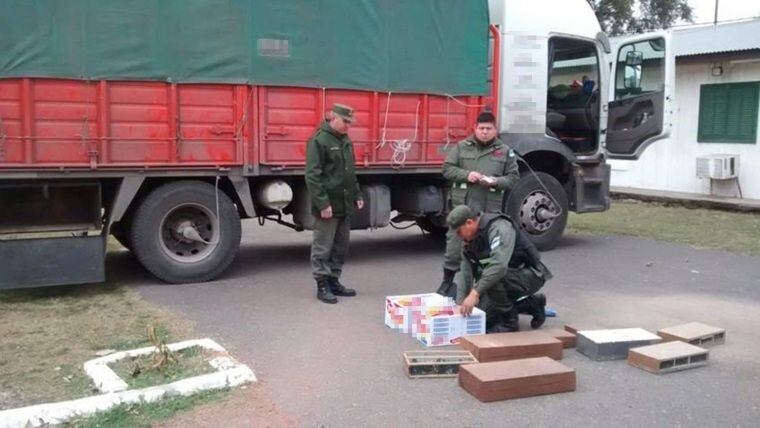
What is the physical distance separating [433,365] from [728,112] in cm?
1207

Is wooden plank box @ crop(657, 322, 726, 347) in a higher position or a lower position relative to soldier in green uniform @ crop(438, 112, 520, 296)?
lower

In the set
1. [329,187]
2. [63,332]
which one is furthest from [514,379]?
[63,332]

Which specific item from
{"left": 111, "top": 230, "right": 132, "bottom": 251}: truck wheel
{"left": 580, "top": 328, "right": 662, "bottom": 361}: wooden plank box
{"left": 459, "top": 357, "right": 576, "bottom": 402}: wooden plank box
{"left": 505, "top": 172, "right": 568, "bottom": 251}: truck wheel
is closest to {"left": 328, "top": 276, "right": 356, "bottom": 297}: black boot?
{"left": 111, "top": 230, "right": 132, "bottom": 251}: truck wheel

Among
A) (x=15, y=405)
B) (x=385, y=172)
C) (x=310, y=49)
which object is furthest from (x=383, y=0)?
(x=15, y=405)

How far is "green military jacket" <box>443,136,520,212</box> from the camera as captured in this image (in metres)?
6.12

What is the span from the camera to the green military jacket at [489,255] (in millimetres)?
4801

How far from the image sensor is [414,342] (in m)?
5.08

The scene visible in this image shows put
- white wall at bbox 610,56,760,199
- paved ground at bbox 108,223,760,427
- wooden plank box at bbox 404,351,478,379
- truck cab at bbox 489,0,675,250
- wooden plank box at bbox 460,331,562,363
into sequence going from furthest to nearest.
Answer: white wall at bbox 610,56,760,199 → truck cab at bbox 489,0,675,250 → wooden plank box at bbox 460,331,562,363 → wooden plank box at bbox 404,351,478,379 → paved ground at bbox 108,223,760,427

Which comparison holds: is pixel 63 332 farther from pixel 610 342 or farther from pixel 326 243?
pixel 610 342

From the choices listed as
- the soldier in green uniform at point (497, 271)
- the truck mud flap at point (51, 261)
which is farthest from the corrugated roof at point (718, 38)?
the truck mud flap at point (51, 261)

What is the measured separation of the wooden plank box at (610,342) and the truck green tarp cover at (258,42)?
12.0ft

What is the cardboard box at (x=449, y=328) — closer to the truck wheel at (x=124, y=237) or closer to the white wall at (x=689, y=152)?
the truck wheel at (x=124, y=237)

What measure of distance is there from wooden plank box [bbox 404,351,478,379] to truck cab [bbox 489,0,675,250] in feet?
14.1

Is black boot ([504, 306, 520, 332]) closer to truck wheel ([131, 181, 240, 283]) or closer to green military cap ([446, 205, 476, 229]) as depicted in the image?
green military cap ([446, 205, 476, 229])
